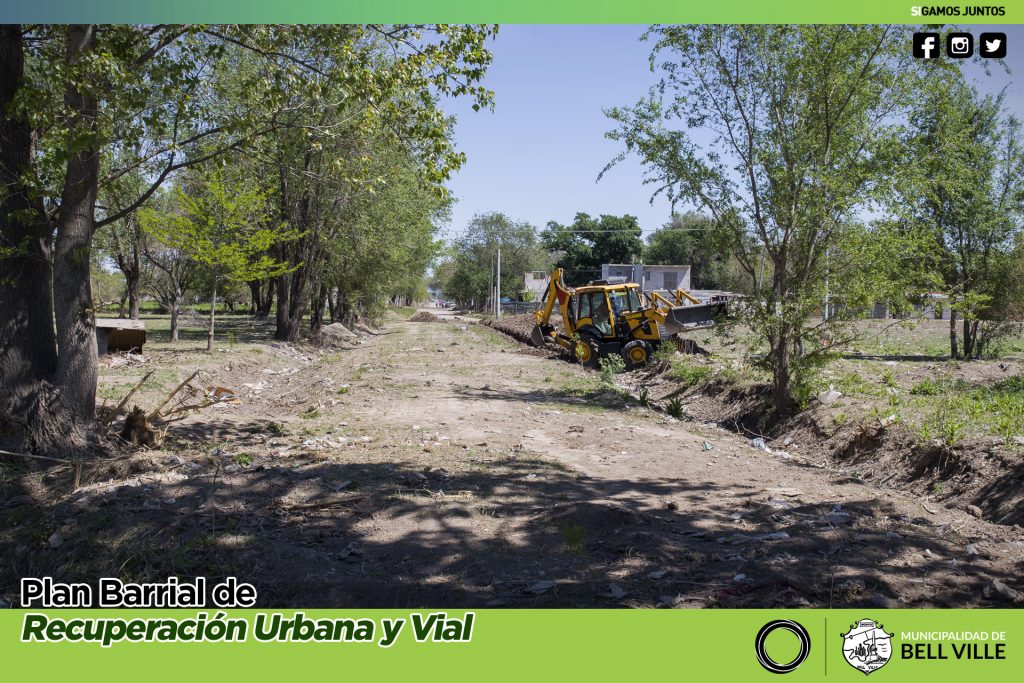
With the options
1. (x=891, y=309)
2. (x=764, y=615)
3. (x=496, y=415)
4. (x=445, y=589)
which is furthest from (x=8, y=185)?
(x=891, y=309)

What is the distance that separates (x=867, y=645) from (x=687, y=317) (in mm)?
17149

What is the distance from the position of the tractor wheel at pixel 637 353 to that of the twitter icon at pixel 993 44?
1423 centimetres

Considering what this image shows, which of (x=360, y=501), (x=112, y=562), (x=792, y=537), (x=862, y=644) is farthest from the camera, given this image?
(x=360, y=501)

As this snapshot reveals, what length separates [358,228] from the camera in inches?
1031

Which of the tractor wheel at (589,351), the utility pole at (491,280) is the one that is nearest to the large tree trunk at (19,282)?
the tractor wheel at (589,351)

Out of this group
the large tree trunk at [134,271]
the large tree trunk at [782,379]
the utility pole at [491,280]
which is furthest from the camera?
the utility pole at [491,280]

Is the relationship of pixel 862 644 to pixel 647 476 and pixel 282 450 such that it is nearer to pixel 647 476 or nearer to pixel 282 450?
pixel 647 476

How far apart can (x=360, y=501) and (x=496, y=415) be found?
555cm

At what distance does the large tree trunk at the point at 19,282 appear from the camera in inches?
309

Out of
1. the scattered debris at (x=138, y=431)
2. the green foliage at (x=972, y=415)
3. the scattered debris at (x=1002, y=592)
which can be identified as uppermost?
the green foliage at (x=972, y=415)

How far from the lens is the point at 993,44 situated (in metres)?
6.32

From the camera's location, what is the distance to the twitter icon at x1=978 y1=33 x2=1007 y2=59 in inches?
243

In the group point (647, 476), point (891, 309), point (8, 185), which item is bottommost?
point (647, 476)

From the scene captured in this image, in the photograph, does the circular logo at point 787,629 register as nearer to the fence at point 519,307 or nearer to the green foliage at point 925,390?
the green foliage at point 925,390
